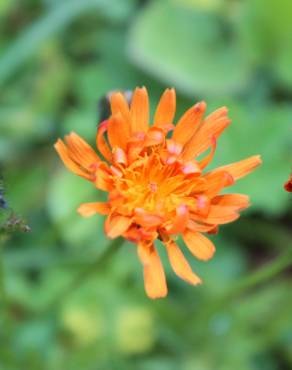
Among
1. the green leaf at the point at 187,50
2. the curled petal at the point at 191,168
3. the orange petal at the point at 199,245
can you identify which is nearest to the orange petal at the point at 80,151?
the curled petal at the point at 191,168

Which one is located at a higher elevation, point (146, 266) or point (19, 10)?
point (19, 10)

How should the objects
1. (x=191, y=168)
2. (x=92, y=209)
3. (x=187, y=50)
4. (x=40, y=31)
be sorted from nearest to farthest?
(x=92, y=209), (x=191, y=168), (x=40, y=31), (x=187, y=50)

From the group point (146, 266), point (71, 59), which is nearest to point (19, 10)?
point (71, 59)

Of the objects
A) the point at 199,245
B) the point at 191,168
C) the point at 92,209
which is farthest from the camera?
the point at 191,168

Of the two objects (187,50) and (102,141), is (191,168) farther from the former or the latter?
(187,50)

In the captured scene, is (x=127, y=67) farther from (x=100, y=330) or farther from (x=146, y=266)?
(x=146, y=266)

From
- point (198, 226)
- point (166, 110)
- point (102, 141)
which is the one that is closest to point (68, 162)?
point (102, 141)

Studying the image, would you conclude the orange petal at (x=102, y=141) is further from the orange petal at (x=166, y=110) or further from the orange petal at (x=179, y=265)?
the orange petal at (x=179, y=265)
